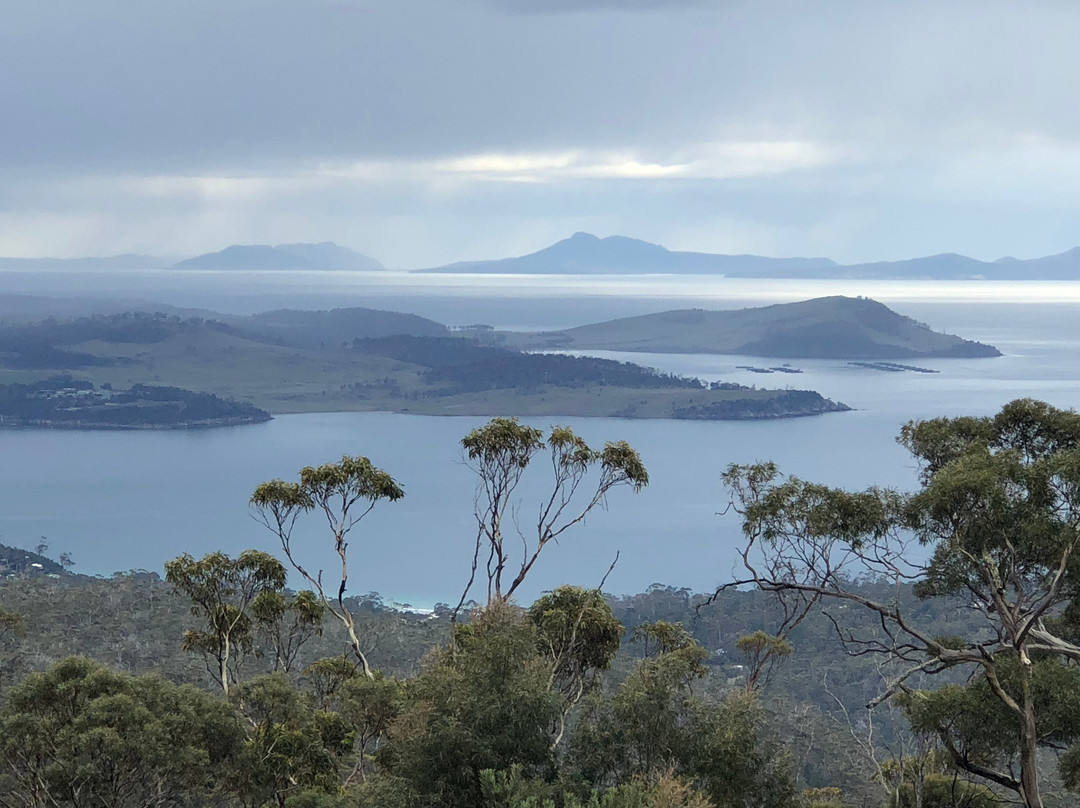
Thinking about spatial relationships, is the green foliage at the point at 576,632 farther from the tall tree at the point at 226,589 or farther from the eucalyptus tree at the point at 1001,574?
the tall tree at the point at 226,589

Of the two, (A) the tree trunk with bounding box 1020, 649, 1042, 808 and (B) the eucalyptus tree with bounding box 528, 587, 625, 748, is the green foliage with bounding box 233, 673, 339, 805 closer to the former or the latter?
(B) the eucalyptus tree with bounding box 528, 587, 625, 748

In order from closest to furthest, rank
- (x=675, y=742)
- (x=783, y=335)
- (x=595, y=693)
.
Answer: (x=675, y=742), (x=595, y=693), (x=783, y=335)

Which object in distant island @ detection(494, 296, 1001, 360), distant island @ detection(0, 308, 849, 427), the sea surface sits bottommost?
the sea surface

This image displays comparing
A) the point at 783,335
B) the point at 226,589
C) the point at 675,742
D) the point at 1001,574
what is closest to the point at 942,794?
the point at 1001,574

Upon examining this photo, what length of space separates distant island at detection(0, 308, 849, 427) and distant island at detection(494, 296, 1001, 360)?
2529 centimetres

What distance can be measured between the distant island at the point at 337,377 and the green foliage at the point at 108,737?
93383 millimetres

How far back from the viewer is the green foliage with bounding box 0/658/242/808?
31.4 feet

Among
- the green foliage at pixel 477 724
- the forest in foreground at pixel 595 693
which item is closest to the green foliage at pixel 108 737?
the forest in foreground at pixel 595 693

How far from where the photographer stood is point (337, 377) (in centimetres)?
13550

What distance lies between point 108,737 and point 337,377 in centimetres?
12802

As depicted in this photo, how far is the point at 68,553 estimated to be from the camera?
6284 centimetres

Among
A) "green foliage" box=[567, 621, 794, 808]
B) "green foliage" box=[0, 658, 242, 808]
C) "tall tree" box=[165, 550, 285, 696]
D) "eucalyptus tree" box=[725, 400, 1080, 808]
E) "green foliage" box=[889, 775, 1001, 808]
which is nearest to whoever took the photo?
"eucalyptus tree" box=[725, 400, 1080, 808]

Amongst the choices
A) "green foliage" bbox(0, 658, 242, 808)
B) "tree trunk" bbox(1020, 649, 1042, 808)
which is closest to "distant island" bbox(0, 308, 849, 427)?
"green foliage" bbox(0, 658, 242, 808)

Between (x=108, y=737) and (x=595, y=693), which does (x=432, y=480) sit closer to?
(x=595, y=693)
